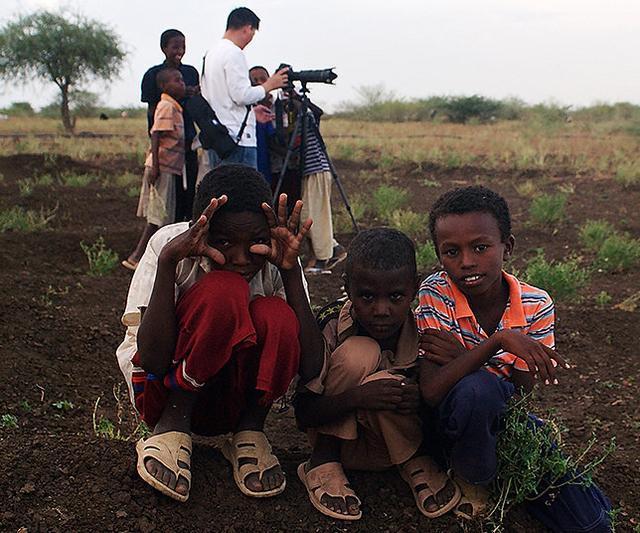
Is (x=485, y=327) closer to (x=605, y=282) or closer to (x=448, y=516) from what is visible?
(x=448, y=516)

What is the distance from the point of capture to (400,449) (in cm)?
227

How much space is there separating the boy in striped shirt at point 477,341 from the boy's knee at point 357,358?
5.7 inches

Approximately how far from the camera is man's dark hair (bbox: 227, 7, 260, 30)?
542cm

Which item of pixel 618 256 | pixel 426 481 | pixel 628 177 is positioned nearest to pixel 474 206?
pixel 426 481

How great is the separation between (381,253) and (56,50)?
2905 centimetres

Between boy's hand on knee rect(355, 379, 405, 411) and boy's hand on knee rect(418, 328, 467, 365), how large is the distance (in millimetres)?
134

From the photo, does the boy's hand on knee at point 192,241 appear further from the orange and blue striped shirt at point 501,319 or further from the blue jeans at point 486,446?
the blue jeans at point 486,446

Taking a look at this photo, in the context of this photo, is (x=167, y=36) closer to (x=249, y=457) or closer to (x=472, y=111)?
(x=249, y=457)

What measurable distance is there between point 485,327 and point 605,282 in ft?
13.0

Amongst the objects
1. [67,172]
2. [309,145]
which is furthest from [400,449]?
[67,172]

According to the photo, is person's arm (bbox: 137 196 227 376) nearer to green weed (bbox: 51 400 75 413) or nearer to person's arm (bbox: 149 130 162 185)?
green weed (bbox: 51 400 75 413)

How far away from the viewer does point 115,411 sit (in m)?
3.51

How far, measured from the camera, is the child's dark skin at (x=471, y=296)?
212cm

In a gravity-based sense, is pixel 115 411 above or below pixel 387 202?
below
